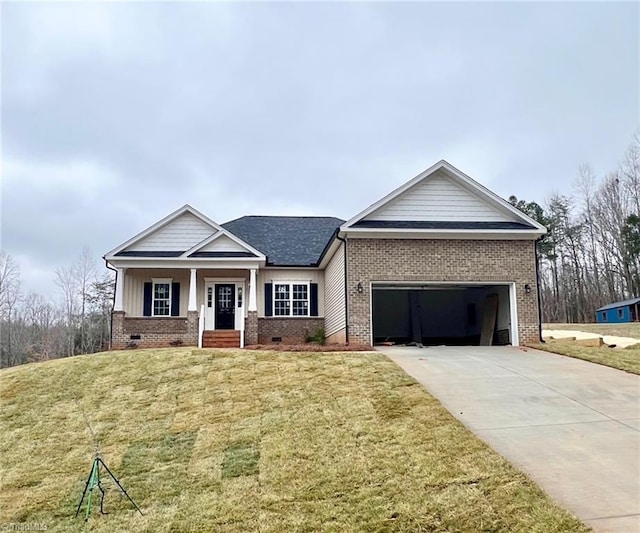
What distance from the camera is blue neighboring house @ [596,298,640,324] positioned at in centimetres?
3353

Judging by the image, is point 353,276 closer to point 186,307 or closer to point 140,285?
point 186,307

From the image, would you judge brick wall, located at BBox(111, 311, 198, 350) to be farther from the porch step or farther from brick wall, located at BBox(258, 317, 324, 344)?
brick wall, located at BBox(258, 317, 324, 344)

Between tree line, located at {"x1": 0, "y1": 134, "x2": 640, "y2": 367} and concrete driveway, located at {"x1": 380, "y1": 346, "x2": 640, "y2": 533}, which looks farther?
tree line, located at {"x1": 0, "y1": 134, "x2": 640, "y2": 367}

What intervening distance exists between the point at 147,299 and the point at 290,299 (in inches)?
205

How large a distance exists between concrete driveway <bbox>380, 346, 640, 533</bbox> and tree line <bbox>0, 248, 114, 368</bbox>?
29893mm

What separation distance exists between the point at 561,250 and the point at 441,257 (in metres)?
32.0

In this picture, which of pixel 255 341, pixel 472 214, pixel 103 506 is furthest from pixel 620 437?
pixel 255 341

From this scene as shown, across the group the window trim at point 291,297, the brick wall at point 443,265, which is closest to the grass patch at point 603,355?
the brick wall at point 443,265

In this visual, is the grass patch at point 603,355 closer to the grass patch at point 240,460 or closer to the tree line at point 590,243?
the grass patch at point 240,460

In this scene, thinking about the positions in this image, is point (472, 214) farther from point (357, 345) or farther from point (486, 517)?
point (486, 517)

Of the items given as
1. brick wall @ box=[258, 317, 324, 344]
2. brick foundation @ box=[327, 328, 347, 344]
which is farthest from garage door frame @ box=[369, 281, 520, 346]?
brick wall @ box=[258, 317, 324, 344]

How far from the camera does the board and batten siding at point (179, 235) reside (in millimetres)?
20438

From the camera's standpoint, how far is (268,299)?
20984mm

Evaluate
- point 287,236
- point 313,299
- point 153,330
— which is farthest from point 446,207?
point 153,330
